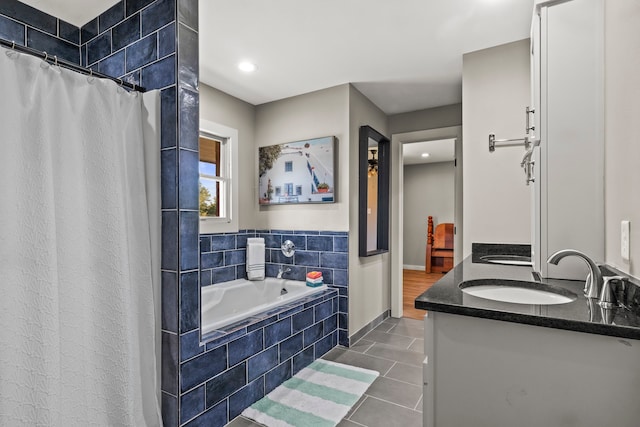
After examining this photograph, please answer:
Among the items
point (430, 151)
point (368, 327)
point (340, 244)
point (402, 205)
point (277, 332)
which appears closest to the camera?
point (277, 332)

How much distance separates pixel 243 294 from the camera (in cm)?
324

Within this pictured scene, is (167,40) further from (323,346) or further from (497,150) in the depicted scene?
(323,346)

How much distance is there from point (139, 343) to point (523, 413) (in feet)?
5.41

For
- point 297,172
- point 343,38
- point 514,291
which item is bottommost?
point 514,291

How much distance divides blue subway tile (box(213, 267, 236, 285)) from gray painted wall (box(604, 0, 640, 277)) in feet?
9.39

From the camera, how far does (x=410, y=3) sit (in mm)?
1989

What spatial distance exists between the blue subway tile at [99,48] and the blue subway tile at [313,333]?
7.70ft

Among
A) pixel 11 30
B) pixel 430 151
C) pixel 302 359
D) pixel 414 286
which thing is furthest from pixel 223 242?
pixel 430 151

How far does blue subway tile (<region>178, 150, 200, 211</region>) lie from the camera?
1.70 metres

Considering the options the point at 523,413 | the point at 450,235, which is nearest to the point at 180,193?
the point at 523,413

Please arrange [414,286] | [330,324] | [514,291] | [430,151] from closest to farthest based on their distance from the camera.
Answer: [514,291], [330,324], [414,286], [430,151]

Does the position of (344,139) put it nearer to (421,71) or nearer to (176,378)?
(421,71)

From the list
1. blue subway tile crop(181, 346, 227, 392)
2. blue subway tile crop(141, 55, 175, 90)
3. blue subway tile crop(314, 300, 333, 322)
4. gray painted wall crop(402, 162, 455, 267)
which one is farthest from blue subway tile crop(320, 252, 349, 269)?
gray painted wall crop(402, 162, 455, 267)

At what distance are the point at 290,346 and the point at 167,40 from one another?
2101 mm
